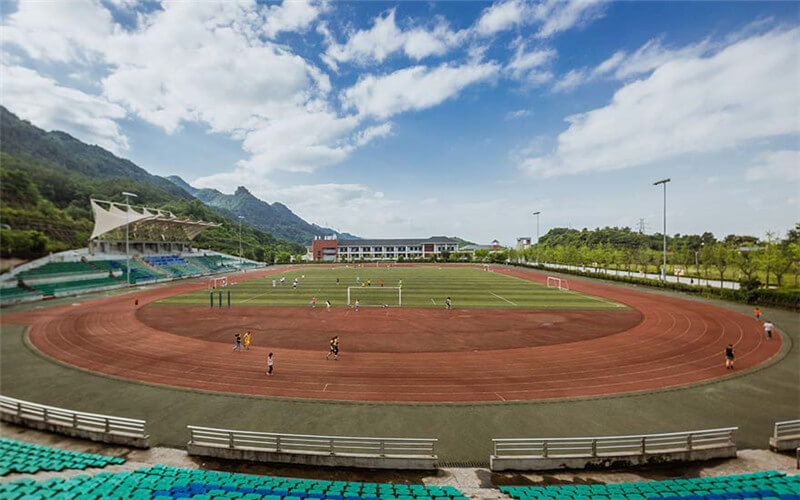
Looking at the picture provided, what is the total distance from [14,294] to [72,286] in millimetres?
6915

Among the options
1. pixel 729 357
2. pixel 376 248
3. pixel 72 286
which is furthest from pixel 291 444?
pixel 376 248

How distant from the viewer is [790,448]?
10.1m

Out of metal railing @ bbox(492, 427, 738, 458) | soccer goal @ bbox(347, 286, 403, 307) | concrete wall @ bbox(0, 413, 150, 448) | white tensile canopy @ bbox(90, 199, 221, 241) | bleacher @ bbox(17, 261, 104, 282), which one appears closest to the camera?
metal railing @ bbox(492, 427, 738, 458)

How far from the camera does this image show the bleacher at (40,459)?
8734mm

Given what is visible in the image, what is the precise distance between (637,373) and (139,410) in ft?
76.7

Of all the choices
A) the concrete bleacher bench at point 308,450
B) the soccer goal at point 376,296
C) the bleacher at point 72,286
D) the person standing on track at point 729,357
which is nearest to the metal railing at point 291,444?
the concrete bleacher bench at point 308,450

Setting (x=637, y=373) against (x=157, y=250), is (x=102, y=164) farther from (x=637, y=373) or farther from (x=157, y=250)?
(x=637, y=373)

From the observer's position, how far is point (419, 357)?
18828 millimetres

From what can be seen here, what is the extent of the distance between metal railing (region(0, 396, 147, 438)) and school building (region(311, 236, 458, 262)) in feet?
420

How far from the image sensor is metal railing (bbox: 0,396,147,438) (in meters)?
10.5

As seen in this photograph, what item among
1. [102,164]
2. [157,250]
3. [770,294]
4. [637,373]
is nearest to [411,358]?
[637,373]

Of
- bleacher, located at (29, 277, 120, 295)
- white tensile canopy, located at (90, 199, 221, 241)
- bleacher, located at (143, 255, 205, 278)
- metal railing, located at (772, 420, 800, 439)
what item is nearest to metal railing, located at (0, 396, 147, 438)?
metal railing, located at (772, 420, 800, 439)

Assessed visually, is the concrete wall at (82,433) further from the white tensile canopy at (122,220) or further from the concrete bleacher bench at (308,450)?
the white tensile canopy at (122,220)

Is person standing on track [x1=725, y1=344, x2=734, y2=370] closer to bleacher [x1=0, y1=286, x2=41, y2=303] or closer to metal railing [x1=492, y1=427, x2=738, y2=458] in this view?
metal railing [x1=492, y1=427, x2=738, y2=458]
